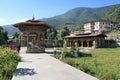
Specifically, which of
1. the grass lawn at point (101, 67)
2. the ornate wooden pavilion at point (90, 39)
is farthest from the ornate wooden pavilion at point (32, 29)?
the ornate wooden pavilion at point (90, 39)

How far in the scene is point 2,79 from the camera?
8008mm

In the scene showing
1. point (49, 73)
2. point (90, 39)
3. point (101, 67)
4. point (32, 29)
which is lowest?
point (101, 67)

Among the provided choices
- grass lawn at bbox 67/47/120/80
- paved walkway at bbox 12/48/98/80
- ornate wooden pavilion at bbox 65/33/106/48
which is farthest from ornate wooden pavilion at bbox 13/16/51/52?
ornate wooden pavilion at bbox 65/33/106/48

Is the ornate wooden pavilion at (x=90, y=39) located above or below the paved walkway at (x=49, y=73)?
above

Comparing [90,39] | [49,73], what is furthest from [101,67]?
[90,39]

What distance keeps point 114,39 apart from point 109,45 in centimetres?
614

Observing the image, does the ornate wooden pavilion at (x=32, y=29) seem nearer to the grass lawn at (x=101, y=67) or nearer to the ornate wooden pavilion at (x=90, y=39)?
the grass lawn at (x=101, y=67)

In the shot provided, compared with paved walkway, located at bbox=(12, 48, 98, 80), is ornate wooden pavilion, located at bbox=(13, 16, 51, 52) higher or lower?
higher

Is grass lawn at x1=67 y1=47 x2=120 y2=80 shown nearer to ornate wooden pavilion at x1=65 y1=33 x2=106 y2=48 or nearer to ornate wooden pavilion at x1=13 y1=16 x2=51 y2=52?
ornate wooden pavilion at x1=13 y1=16 x2=51 y2=52

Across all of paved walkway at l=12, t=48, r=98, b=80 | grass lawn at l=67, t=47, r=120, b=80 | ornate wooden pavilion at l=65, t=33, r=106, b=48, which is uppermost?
ornate wooden pavilion at l=65, t=33, r=106, b=48

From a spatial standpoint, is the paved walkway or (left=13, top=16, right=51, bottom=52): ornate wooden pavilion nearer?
the paved walkway

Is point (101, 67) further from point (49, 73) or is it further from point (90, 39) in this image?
point (90, 39)

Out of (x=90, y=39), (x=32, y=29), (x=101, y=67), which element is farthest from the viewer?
(x=90, y=39)

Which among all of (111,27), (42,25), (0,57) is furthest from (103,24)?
(0,57)
